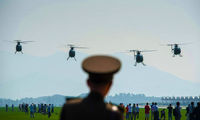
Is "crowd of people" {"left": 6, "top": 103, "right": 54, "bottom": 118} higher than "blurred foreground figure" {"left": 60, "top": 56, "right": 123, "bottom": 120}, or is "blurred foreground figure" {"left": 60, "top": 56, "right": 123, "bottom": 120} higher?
"blurred foreground figure" {"left": 60, "top": 56, "right": 123, "bottom": 120}

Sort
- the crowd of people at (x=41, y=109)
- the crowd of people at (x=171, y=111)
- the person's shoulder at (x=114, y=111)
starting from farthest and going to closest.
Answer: the crowd of people at (x=41, y=109)
the crowd of people at (x=171, y=111)
the person's shoulder at (x=114, y=111)

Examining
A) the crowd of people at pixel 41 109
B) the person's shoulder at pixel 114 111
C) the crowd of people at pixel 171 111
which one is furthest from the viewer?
the crowd of people at pixel 41 109

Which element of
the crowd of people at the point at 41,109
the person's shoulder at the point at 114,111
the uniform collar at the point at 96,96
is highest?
the uniform collar at the point at 96,96

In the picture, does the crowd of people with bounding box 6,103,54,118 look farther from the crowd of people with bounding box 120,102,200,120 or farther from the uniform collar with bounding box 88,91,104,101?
the uniform collar with bounding box 88,91,104,101

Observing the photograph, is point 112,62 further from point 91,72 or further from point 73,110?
point 73,110

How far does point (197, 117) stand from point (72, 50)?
58.7 meters

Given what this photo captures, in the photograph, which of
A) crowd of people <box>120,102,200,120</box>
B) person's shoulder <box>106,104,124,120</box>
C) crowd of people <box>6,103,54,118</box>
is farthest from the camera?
crowd of people <box>6,103,54,118</box>

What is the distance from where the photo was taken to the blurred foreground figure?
3266 mm

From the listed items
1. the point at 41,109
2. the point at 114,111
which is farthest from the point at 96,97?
the point at 41,109

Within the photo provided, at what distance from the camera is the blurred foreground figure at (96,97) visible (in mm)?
3266

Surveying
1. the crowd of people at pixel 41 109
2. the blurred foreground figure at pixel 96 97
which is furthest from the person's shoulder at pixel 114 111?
the crowd of people at pixel 41 109

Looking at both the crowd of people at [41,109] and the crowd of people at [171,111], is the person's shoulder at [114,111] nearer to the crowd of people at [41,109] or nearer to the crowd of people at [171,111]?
the crowd of people at [171,111]

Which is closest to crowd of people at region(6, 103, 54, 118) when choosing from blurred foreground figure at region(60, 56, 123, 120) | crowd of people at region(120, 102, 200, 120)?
crowd of people at region(120, 102, 200, 120)

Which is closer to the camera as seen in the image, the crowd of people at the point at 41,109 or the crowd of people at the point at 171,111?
the crowd of people at the point at 171,111
